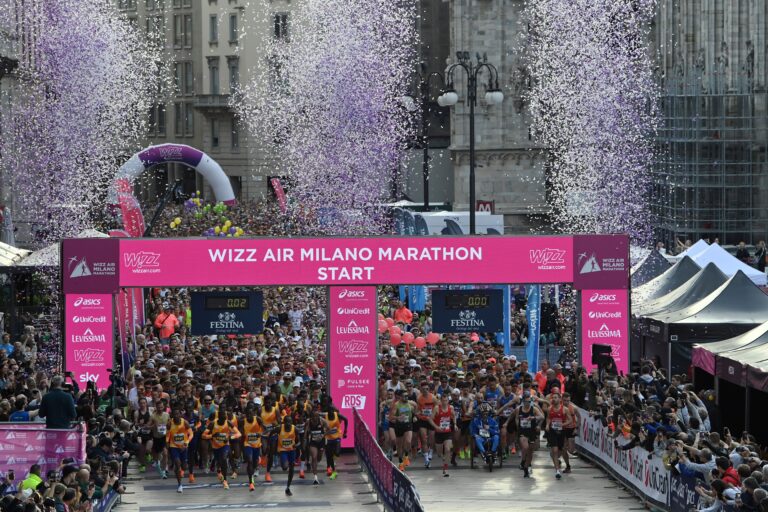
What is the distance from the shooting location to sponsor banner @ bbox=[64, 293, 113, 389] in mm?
28734

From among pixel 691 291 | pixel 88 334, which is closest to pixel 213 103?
pixel 691 291

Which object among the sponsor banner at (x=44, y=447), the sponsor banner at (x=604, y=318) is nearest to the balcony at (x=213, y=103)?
the sponsor banner at (x=604, y=318)

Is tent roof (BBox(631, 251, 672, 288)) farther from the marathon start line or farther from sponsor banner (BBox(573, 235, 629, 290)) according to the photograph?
the marathon start line

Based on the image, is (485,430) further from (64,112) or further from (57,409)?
(64,112)

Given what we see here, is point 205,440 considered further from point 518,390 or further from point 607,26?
point 607,26

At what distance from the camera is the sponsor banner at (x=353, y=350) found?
28.9 meters

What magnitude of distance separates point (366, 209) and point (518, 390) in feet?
145

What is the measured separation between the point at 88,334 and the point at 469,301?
20.2 feet

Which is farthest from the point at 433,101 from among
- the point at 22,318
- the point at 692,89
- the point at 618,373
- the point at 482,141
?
the point at 618,373

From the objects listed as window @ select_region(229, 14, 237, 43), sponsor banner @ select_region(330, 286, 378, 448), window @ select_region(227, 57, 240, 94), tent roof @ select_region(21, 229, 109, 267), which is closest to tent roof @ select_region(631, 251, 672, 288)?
tent roof @ select_region(21, 229, 109, 267)

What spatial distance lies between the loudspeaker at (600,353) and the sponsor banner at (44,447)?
859 centimetres

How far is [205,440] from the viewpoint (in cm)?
2744

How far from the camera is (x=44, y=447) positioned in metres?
23.8

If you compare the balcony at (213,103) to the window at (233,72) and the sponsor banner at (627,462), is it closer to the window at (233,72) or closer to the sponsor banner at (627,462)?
the window at (233,72)
